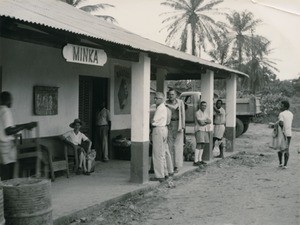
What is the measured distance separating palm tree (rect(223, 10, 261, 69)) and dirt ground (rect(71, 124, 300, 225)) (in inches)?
1105

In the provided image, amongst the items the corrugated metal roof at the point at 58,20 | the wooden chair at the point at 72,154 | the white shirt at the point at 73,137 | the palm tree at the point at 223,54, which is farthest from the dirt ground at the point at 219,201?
the palm tree at the point at 223,54

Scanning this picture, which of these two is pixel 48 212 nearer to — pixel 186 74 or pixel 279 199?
pixel 279 199

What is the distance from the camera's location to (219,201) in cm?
762

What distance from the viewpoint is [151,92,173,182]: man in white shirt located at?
8836mm

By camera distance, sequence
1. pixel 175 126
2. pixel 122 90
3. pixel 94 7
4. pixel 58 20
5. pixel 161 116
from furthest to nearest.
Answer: pixel 94 7 → pixel 122 90 → pixel 175 126 → pixel 161 116 → pixel 58 20

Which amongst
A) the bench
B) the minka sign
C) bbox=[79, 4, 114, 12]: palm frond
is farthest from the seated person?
bbox=[79, 4, 114, 12]: palm frond

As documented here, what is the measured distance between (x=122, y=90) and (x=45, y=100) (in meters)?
3.78

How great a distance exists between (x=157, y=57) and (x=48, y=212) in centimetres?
474

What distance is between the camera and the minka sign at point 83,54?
Result: 6608mm

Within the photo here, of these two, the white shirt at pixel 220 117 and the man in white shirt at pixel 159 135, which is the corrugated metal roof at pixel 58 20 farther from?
the white shirt at pixel 220 117

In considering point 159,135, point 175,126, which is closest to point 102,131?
point 175,126

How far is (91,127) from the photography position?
11812 millimetres

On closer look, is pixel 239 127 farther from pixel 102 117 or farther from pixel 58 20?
pixel 58 20

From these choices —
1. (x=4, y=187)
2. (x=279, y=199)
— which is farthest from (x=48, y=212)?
(x=279, y=199)
